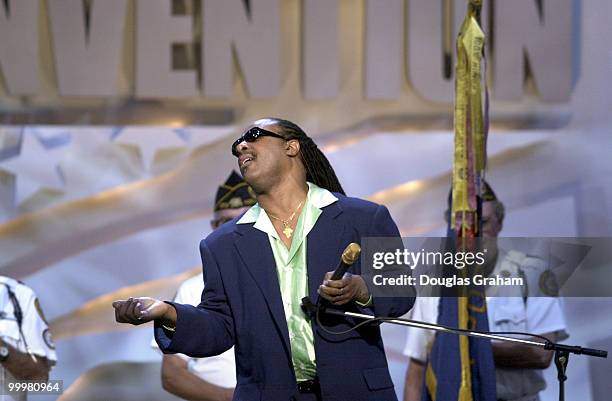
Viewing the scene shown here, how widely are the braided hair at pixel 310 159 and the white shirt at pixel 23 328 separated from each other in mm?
2378

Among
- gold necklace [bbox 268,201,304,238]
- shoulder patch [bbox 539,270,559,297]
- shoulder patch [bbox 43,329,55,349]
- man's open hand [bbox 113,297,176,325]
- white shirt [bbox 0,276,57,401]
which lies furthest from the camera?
shoulder patch [bbox 43,329,55,349]

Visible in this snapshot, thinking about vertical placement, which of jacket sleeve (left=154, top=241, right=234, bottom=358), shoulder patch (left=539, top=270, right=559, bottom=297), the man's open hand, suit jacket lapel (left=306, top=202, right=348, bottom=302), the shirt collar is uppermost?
the shirt collar

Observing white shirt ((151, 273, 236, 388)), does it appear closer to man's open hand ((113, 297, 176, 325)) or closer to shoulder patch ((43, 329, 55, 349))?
shoulder patch ((43, 329, 55, 349))

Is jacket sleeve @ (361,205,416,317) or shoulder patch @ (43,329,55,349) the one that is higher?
jacket sleeve @ (361,205,416,317)

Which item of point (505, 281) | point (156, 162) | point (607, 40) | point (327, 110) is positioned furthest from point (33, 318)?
point (607, 40)

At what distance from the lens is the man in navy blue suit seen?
3189mm

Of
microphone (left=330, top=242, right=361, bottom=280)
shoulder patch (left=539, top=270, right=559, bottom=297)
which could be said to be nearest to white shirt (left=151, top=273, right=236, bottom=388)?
shoulder patch (left=539, top=270, right=559, bottom=297)

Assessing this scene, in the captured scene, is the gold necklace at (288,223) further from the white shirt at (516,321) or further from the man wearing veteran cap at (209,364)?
the white shirt at (516,321)

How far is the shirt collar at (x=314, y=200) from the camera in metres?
3.39

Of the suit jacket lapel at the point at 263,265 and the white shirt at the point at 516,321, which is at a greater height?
the suit jacket lapel at the point at 263,265

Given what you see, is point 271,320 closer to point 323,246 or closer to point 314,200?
point 323,246

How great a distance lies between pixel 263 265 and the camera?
330 centimetres

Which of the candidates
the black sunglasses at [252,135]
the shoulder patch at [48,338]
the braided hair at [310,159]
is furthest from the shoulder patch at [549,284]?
the shoulder patch at [48,338]

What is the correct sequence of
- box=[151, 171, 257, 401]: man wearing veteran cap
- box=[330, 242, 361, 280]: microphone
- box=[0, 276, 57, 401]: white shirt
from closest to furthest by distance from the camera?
box=[330, 242, 361, 280]: microphone, box=[151, 171, 257, 401]: man wearing veteran cap, box=[0, 276, 57, 401]: white shirt
